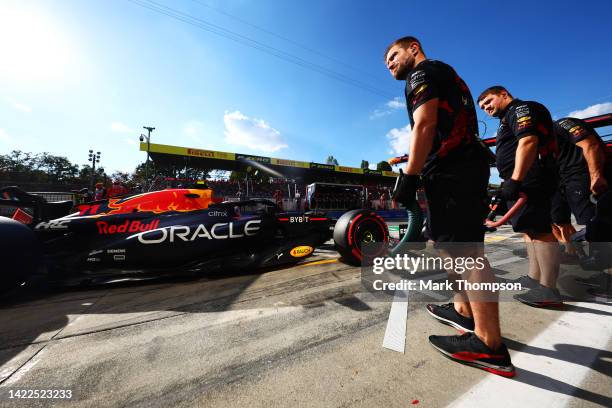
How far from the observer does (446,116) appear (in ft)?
4.63

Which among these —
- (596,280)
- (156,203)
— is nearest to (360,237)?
(596,280)

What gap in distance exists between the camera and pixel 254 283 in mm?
2750

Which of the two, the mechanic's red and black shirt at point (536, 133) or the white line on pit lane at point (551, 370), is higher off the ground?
the mechanic's red and black shirt at point (536, 133)

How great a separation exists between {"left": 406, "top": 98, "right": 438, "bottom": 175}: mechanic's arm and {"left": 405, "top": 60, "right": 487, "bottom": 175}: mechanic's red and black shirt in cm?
5

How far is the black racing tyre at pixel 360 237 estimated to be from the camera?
3.32 m

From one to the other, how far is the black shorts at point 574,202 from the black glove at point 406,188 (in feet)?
8.67

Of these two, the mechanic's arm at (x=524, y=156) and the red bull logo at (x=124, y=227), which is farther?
the red bull logo at (x=124, y=227)

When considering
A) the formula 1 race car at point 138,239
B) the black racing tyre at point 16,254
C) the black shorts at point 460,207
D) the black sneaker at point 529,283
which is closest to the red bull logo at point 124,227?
the formula 1 race car at point 138,239

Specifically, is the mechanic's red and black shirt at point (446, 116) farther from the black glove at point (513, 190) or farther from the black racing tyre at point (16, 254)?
the black racing tyre at point (16, 254)

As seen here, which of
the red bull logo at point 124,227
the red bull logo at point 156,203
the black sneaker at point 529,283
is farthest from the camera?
the red bull logo at point 156,203

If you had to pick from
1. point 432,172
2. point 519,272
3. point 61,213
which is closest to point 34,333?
point 61,213

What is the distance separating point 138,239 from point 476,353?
320 centimetres

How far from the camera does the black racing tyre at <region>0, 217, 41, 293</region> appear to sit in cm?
225

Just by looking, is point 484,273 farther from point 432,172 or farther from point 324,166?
point 324,166
